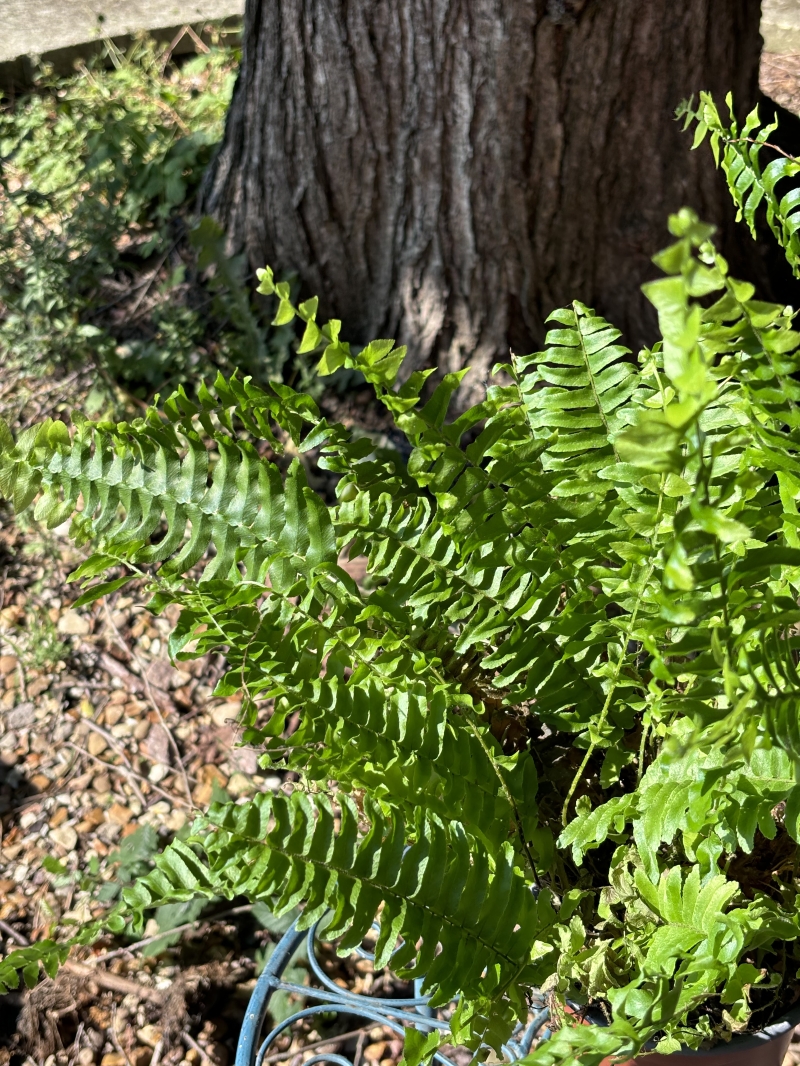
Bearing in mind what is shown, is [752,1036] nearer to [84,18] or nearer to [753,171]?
[753,171]

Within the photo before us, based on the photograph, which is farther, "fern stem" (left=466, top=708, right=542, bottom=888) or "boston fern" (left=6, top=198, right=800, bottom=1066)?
"fern stem" (left=466, top=708, right=542, bottom=888)

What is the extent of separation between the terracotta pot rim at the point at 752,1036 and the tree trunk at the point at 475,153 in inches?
54.1

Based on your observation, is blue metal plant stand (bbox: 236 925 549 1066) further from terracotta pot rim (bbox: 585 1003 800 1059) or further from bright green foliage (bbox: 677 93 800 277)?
bright green foliage (bbox: 677 93 800 277)

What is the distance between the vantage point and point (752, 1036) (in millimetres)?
823

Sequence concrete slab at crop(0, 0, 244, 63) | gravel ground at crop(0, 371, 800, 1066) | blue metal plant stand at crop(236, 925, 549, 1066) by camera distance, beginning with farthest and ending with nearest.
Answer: concrete slab at crop(0, 0, 244, 63) → gravel ground at crop(0, 371, 800, 1066) → blue metal plant stand at crop(236, 925, 549, 1066)

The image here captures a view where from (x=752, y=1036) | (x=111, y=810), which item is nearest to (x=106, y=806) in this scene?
(x=111, y=810)

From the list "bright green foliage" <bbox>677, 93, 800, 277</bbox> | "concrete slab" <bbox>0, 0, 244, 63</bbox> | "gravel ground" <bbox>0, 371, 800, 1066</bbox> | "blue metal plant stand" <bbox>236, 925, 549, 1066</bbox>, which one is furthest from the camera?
"concrete slab" <bbox>0, 0, 244, 63</bbox>

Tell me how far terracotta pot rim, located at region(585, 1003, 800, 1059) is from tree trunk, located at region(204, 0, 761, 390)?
1.37 metres

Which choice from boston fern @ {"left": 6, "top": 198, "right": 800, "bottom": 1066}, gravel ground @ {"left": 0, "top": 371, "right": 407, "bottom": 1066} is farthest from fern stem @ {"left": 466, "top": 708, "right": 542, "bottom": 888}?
gravel ground @ {"left": 0, "top": 371, "right": 407, "bottom": 1066}

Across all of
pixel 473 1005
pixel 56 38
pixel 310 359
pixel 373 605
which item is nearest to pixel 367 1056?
pixel 473 1005

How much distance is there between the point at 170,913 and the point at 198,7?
9.99ft

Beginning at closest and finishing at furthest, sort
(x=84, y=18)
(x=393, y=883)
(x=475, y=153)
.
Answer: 1. (x=393, y=883)
2. (x=475, y=153)
3. (x=84, y=18)

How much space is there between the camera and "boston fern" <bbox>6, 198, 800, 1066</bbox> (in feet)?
2.26

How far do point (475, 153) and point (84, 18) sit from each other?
2.30m
